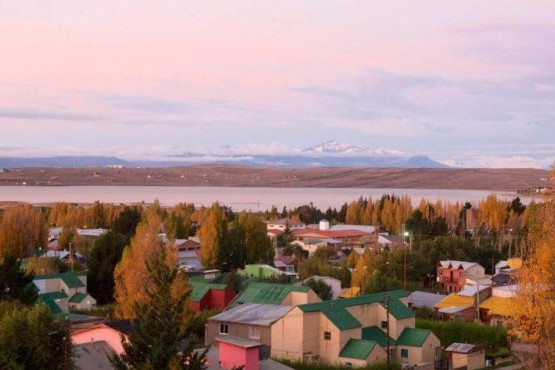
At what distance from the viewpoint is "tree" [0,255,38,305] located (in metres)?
17.3

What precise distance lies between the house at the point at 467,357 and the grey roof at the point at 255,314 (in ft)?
12.1

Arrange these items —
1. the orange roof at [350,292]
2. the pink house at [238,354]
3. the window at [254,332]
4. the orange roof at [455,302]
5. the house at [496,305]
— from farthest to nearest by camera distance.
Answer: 1. the orange roof at [350,292]
2. the orange roof at [455,302]
3. the house at [496,305]
4. the window at [254,332]
5. the pink house at [238,354]

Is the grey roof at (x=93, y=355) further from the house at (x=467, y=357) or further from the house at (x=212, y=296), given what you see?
the house at (x=212, y=296)

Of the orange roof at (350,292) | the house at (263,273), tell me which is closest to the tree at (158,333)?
the orange roof at (350,292)

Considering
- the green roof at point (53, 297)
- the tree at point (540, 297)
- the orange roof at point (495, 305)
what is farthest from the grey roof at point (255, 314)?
the orange roof at point (495, 305)

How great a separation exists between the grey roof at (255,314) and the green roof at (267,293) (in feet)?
2.43

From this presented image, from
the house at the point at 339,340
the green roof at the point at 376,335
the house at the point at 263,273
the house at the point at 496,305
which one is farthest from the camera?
the house at the point at 263,273

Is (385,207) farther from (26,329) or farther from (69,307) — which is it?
(26,329)

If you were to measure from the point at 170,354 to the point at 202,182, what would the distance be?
167880mm

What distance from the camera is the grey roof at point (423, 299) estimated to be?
23750 millimetres

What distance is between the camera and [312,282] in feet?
75.9

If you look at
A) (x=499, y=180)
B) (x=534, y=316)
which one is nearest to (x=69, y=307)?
(x=534, y=316)

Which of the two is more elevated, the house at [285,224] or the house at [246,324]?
the house at [246,324]

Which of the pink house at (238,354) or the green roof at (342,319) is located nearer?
the pink house at (238,354)
